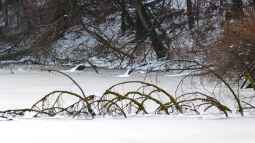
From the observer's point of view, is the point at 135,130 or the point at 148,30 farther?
the point at 148,30

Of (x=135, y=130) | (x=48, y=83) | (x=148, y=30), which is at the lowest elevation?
(x=48, y=83)

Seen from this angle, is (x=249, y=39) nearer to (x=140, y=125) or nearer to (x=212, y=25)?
(x=140, y=125)

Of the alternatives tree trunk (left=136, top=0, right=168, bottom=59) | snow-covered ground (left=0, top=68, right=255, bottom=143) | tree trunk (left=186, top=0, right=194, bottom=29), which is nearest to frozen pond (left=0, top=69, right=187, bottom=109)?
tree trunk (left=136, top=0, right=168, bottom=59)

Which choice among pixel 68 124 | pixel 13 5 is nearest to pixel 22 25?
pixel 13 5

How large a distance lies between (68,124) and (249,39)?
10.6 feet

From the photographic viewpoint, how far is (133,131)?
4.42 meters

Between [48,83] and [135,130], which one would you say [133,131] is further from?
[48,83]

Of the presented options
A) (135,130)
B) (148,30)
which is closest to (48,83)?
(148,30)

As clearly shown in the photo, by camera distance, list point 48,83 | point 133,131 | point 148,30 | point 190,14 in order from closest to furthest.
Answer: point 133,131 < point 48,83 < point 148,30 < point 190,14

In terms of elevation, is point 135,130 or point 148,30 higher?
point 148,30

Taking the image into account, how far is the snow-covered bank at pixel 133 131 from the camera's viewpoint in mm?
4188

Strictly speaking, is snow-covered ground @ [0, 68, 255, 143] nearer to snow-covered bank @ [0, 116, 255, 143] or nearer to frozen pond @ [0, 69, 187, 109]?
snow-covered bank @ [0, 116, 255, 143]

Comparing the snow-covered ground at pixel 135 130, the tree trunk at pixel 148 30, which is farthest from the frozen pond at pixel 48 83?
the snow-covered ground at pixel 135 130

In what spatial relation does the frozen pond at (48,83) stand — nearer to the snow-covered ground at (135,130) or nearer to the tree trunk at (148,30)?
the tree trunk at (148,30)
